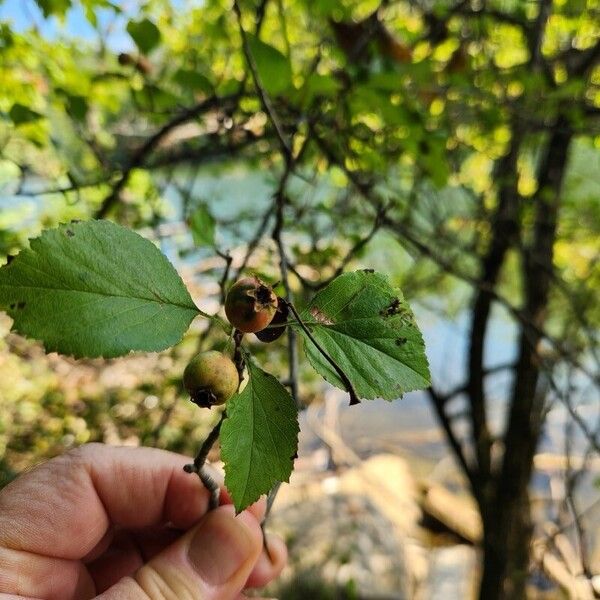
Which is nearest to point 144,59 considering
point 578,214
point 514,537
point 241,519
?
point 241,519


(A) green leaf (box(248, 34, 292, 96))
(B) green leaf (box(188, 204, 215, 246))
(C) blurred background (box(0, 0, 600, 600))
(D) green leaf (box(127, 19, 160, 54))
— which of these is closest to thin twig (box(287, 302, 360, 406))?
(C) blurred background (box(0, 0, 600, 600))

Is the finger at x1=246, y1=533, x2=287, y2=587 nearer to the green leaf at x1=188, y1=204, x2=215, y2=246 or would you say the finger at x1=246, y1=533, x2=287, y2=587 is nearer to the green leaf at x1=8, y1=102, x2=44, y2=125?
the green leaf at x1=188, y1=204, x2=215, y2=246

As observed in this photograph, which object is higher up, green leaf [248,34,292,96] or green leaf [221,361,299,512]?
green leaf [248,34,292,96]

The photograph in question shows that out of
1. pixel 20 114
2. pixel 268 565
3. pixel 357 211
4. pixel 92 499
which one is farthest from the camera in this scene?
pixel 357 211

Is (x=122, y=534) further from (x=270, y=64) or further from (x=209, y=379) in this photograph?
(x=270, y=64)

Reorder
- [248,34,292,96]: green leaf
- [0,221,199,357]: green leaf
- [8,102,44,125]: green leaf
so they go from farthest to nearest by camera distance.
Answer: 1. [8,102,44,125]: green leaf
2. [248,34,292,96]: green leaf
3. [0,221,199,357]: green leaf

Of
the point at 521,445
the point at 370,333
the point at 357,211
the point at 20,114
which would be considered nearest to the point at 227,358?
the point at 370,333

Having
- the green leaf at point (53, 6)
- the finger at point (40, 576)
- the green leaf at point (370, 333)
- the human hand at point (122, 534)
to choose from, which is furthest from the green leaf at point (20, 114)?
the green leaf at point (370, 333)
